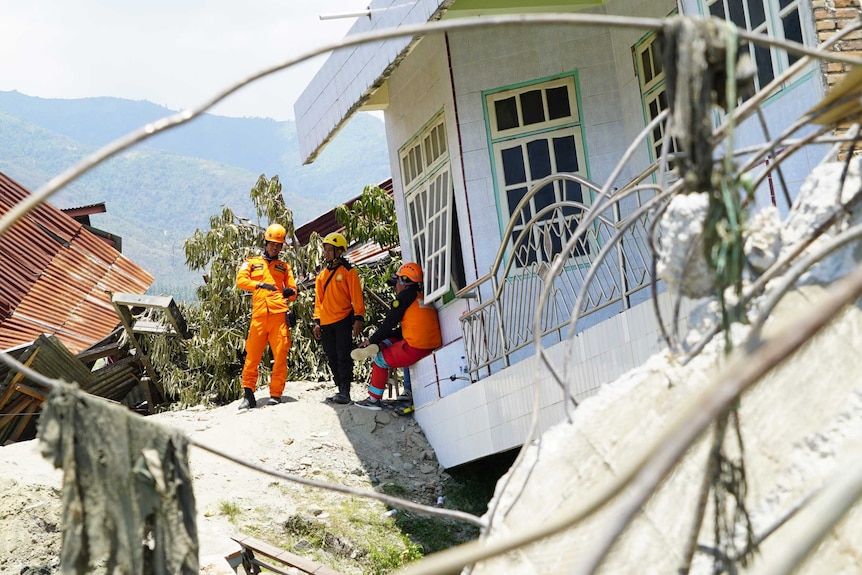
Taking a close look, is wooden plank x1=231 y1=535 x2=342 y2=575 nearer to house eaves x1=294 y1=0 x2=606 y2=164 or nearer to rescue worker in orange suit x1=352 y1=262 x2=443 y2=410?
rescue worker in orange suit x1=352 y1=262 x2=443 y2=410

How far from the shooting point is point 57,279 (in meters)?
16.0

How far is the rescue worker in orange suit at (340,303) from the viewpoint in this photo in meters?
12.8

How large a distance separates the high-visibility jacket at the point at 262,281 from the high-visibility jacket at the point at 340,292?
37 cm

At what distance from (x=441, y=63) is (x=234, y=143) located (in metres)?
125

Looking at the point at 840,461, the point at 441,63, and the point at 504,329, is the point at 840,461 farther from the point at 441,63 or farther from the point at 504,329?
the point at 441,63

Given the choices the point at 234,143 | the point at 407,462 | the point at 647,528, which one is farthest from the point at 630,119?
the point at 234,143

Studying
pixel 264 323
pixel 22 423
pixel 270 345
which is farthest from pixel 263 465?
pixel 22 423

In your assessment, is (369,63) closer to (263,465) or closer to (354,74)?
(354,74)

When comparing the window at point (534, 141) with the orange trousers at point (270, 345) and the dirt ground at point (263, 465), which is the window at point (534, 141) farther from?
the orange trousers at point (270, 345)

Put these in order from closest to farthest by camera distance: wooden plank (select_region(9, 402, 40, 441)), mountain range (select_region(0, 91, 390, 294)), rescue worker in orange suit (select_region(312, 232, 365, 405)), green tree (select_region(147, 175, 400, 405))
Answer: rescue worker in orange suit (select_region(312, 232, 365, 405)) → wooden plank (select_region(9, 402, 40, 441)) → green tree (select_region(147, 175, 400, 405)) → mountain range (select_region(0, 91, 390, 294))

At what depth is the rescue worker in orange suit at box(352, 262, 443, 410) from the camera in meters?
12.2

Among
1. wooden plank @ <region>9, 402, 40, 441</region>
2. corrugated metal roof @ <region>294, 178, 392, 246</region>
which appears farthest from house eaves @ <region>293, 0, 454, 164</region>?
corrugated metal roof @ <region>294, 178, 392, 246</region>

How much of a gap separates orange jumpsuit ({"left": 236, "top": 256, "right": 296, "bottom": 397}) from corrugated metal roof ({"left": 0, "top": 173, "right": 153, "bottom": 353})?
3331mm

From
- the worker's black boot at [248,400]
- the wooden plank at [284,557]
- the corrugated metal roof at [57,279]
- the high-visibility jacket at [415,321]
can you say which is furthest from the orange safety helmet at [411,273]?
the corrugated metal roof at [57,279]
